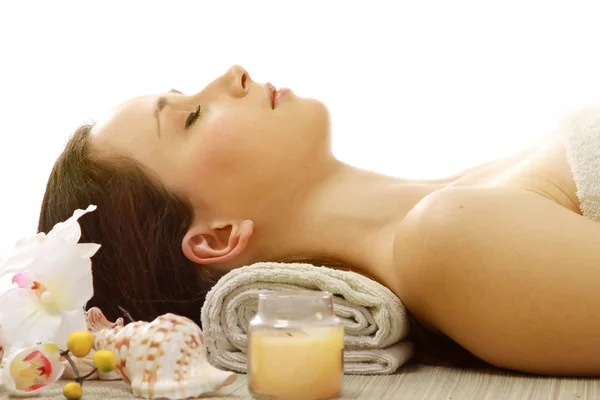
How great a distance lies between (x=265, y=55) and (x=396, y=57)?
0.37m

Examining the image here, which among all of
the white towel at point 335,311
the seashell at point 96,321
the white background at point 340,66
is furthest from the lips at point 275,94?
the white background at point 340,66

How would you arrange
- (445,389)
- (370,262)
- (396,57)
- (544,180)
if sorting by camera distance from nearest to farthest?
1. (445,389)
2. (544,180)
3. (370,262)
4. (396,57)

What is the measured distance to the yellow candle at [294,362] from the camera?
3.54ft

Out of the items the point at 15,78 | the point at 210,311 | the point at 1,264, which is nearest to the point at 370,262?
the point at 210,311

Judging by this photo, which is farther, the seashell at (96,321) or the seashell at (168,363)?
the seashell at (96,321)

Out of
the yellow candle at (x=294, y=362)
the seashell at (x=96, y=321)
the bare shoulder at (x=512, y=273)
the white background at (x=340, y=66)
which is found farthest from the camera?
the white background at (x=340, y=66)

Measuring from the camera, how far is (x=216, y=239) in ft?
5.17

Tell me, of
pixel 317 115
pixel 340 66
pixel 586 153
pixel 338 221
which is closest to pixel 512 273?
pixel 586 153

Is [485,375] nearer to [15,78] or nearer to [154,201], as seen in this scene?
[154,201]

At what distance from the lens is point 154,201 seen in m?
1.54

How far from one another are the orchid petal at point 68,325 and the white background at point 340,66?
1.27m

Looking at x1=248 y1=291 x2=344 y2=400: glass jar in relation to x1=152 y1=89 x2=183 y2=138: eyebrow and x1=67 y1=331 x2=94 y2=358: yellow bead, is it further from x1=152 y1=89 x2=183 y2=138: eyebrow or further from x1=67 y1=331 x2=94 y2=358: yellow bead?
x1=152 y1=89 x2=183 y2=138: eyebrow

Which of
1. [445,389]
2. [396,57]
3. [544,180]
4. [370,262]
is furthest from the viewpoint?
[396,57]

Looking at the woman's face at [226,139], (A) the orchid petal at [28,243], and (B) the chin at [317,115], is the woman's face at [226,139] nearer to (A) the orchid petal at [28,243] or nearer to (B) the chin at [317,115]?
(B) the chin at [317,115]
